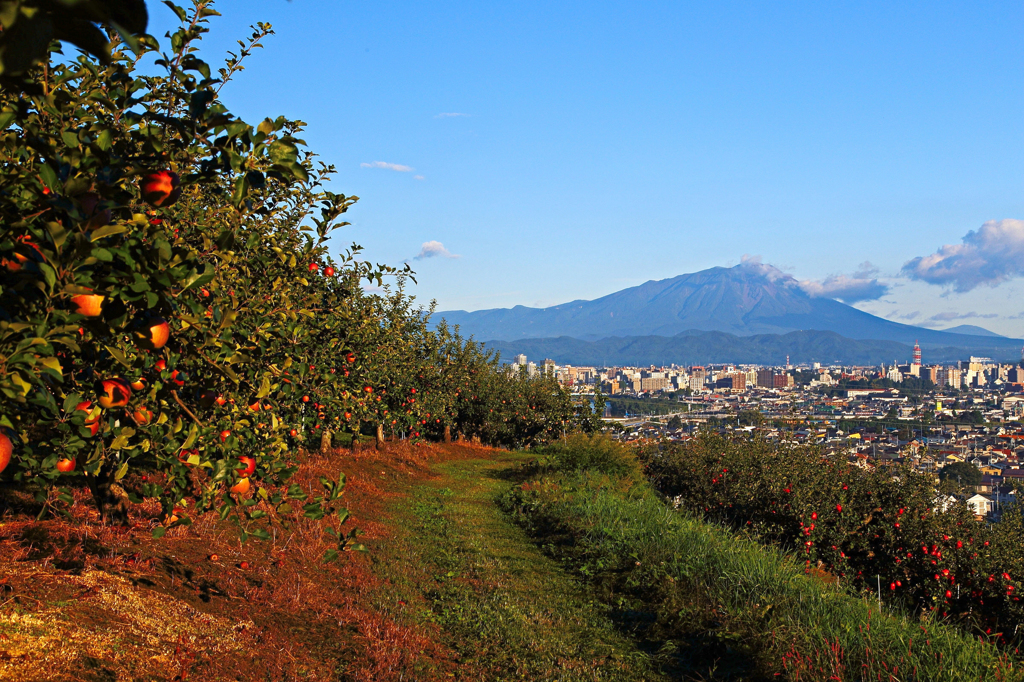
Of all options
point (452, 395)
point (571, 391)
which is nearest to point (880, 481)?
point (452, 395)

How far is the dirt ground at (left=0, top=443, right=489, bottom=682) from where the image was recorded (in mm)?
3965

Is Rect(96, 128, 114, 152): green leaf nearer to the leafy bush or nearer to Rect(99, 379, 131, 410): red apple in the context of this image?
Rect(99, 379, 131, 410): red apple

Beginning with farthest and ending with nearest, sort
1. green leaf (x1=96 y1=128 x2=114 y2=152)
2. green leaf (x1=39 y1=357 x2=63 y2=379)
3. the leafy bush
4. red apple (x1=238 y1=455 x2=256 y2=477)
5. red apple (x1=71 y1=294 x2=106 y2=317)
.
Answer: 1. the leafy bush
2. red apple (x1=238 y1=455 x2=256 y2=477)
3. green leaf (x1=96 y1=128 x2=114 y2=152)
4. red apple (x1=71 y1=294 x2=106 y2=317)
5. green leaf (x1=39 y1=357 x2=63 y2=379)

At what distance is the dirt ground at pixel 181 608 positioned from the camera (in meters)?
3.96

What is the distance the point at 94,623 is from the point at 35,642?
49cm

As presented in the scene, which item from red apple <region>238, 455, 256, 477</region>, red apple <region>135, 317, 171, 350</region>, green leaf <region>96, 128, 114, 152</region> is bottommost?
red apple <region>238, 455, 256, 477</region>

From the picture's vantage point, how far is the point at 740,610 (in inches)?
243

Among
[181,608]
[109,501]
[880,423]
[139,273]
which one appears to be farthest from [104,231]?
[880,423]

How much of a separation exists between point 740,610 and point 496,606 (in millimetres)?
2512

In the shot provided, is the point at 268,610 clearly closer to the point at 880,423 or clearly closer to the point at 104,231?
the point at 104,231

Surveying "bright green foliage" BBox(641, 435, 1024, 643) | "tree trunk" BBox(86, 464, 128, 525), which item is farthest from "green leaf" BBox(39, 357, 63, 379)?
"bright green foliage" BBox(641, 435, 1024, 643)

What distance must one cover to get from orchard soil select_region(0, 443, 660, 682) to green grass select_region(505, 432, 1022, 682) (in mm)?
585

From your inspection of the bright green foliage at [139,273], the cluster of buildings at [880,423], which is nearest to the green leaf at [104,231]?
the bright green foliage at [139,273]

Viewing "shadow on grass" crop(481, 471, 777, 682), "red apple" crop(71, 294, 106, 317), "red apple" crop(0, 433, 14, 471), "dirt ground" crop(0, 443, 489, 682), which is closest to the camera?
"red apple" crop(0, 433, 14, 471)
